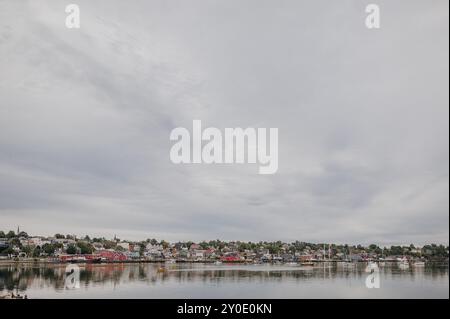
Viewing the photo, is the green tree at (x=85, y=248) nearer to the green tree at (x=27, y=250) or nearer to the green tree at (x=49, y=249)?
the green tree at (x=49, y=249)

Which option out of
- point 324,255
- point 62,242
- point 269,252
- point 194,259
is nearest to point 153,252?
point 194,259

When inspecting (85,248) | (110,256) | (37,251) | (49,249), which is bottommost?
(110,256)

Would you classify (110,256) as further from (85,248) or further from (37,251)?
(37,251)

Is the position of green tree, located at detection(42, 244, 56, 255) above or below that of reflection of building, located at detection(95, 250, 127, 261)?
above

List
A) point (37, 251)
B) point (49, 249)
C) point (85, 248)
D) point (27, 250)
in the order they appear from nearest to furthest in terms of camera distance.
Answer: point (27, 250)
point (49, 249)
point (85, 248)
point (37, 251)

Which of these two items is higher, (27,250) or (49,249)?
(49,249)

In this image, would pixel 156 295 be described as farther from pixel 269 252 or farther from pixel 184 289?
pixel 269 252

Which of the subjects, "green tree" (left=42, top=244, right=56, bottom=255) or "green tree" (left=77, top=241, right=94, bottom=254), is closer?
"green tree" (left=42, top=244, right=56, bottom=255)

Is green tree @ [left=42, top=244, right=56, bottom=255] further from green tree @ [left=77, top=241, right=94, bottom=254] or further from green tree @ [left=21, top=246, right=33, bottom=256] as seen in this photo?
green tree @ [left=77, top=241, right=94, bottom=254]

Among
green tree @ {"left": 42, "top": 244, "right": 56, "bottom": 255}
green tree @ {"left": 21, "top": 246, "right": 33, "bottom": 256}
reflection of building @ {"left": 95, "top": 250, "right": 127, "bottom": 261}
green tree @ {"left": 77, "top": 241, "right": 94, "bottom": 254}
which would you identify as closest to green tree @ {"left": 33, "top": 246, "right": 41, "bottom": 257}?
green tree @ {"left": 21, "top": 246, "right": 33, "bottom": 256}

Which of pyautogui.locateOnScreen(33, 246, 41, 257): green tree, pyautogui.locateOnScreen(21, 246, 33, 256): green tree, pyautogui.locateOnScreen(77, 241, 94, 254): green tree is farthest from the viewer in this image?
pyautogui.locateOnScreen(77, 241, 94, 254): green tree

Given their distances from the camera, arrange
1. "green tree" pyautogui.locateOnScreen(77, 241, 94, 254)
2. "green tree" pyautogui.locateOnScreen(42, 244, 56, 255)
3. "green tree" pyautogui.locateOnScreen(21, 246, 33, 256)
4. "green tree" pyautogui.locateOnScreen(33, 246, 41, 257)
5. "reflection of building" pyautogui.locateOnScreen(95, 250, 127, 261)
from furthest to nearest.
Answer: "green tree" pyautogui.locateOnScreen(77, 241, 94, 254) < "green tree" pyautogui.locateOnScreen(42, 244, 56, 255) < "green tree" pyautogui.locateOnScreen(33, 246, 41, 257) < "reflection of building" pyautogui.locateOnScreen(95, 250, 127, 261) < "green tree" pyautogui.locateOnScreen(21, 246, 33, 256)

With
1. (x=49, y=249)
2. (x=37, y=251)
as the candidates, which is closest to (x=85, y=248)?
(x=49, y=249)
